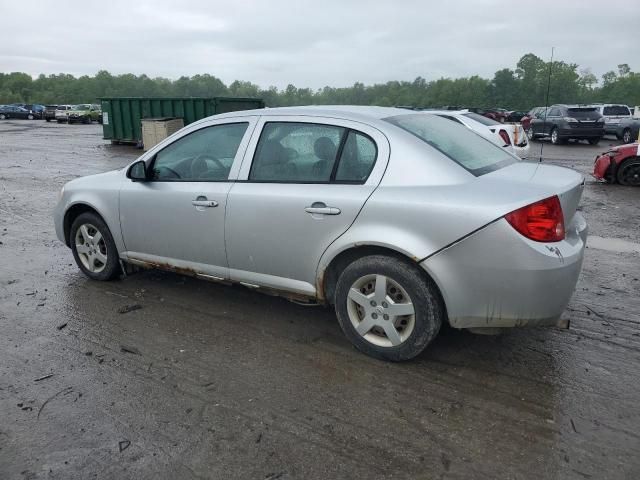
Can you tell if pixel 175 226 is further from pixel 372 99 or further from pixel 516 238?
pixel 372 99

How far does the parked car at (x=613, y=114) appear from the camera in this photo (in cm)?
2562

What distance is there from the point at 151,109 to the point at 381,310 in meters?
21.2

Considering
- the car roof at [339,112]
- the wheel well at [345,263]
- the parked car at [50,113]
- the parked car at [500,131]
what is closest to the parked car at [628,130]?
the parked car at [500,131]

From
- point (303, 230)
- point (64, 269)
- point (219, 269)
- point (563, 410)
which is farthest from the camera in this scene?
point (64, 269)

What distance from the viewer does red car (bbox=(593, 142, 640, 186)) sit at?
11.7 meters

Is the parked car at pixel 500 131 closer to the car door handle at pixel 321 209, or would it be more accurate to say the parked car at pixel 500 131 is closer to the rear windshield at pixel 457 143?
the rear windshield at pixel 457 143

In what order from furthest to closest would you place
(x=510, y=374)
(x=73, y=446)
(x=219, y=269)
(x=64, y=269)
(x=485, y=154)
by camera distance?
1. (x=64, y=269)
2. (x=219, y=269)
3. (x=485, y=154)
4. (x=510, y=374)
5. (x=73, y=446)

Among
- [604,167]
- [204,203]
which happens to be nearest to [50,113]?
[604,167]

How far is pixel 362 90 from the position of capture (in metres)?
97.9

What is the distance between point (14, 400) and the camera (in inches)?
128

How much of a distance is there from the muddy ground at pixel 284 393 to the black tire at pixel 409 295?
0.39ft

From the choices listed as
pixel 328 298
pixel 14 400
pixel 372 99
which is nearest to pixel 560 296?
pixel 328 298

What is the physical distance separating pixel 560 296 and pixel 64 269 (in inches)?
192

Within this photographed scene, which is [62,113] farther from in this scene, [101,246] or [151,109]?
[101,246]
